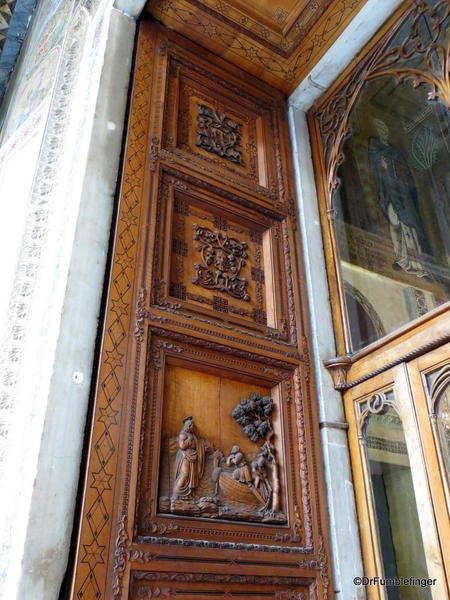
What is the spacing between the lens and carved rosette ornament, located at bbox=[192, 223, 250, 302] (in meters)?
3.38

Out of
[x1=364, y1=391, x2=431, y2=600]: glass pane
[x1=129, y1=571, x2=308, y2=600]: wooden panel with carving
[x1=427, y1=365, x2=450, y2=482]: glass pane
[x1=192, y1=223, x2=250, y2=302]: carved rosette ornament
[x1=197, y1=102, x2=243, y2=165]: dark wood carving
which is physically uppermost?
[x1=197, y1=102, x2=243, y2=165]: dark wood carving

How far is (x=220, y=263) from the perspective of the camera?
3.49 meters

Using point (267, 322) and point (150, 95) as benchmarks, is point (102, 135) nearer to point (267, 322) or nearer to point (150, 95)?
point (150, 95)

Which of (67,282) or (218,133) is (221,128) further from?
(67,282)

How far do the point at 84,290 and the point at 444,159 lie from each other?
244cm

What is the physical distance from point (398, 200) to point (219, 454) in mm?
2148

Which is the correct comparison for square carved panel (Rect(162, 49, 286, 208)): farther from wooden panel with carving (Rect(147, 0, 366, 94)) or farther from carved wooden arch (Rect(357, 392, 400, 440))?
carved wooden arch (Rect(357, 392, 400, 440))

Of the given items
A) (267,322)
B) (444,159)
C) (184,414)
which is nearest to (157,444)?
(184,414)

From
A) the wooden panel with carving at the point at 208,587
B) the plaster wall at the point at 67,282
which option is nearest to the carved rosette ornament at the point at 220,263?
the plaster wall at the point at 67,282

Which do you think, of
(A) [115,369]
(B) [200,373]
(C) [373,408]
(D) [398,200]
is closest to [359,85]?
(D) [398,200]

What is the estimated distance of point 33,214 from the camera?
3.34 m

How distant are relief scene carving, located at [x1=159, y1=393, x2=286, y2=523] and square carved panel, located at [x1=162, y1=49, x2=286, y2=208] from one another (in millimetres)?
1572

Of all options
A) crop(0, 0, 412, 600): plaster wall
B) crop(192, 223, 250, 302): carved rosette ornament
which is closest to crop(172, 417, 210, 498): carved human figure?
crop(0, 0, 412, 600): plaster wall

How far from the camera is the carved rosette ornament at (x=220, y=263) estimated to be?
11.1ft
